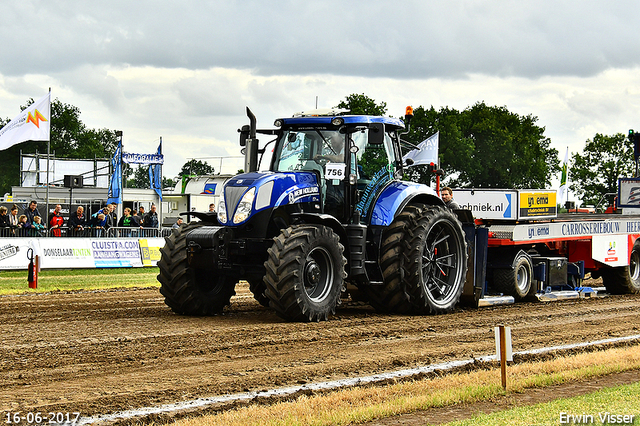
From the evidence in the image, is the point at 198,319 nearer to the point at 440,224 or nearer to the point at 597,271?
the point at 440,224

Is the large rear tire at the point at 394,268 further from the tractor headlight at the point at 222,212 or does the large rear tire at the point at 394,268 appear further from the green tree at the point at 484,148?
the green tree at the point at 484,148

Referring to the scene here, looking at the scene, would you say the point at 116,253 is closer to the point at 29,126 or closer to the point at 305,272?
the point at 29,126

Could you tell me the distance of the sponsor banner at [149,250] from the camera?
945 inches

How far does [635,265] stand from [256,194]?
1054 cm

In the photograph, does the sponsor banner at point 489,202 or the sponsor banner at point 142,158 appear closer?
the sponsor banner at point 489,202

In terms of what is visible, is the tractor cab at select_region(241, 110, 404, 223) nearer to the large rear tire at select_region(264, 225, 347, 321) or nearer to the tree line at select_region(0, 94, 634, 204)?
the large rear tire at select_region(264, 225, 347, 321)

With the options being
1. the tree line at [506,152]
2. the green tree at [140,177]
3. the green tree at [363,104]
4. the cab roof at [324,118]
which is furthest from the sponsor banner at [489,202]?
the green tree at [140,177]

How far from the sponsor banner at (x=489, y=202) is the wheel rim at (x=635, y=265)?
3.70m

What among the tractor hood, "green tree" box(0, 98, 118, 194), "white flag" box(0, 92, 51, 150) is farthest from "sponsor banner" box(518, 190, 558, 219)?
"green tree" box(0, 98, 118, 194)

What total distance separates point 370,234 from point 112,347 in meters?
4.38

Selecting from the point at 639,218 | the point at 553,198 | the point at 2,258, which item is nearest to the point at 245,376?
the point at 553,198

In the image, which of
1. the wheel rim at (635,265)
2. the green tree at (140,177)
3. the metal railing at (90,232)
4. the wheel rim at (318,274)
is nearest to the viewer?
the wheel rim at (318,274)

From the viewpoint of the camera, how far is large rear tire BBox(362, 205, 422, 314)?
11305mm

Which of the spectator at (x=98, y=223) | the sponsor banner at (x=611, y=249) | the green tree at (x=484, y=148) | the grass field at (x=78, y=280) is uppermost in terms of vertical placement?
the green tree at (x=484, y=148)
